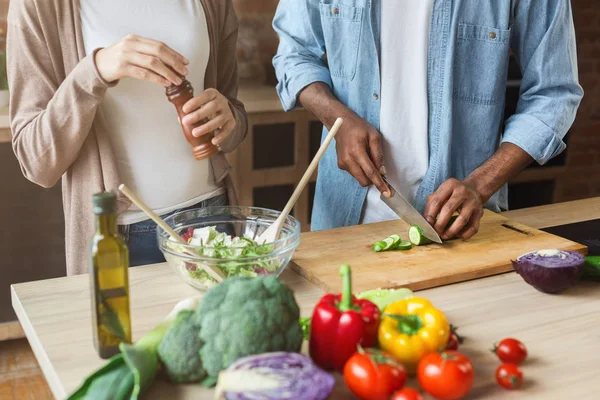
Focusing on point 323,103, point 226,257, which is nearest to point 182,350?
point 226,257

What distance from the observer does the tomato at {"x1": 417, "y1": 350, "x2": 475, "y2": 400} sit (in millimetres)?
958

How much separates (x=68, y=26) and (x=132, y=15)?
0.50 ft

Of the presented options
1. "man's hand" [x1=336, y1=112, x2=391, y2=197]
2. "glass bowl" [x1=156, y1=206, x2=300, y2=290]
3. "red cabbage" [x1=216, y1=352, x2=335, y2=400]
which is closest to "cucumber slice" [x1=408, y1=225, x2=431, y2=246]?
"man's hand" [x1=336, y1=112, x2=391, y2=197]

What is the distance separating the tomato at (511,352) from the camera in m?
1.09

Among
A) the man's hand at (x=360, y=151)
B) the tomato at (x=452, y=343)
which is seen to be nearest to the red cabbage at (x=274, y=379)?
the tomato at (x=452, y=343)

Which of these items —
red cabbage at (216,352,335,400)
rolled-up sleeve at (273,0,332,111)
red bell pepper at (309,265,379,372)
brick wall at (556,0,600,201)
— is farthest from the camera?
brick wall at (556,0,600,201)

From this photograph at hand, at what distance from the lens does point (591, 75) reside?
4.26 meters

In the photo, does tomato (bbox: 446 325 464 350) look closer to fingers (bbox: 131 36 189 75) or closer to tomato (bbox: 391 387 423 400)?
tomato (bbox: 391 387 423 400)

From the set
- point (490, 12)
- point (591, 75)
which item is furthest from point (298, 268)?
point (591, 75)

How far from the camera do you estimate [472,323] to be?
1260 mm

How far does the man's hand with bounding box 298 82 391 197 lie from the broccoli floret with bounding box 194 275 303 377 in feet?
2.36

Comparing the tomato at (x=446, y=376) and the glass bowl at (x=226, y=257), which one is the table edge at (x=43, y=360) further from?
the tomato at (x=446, y=376)

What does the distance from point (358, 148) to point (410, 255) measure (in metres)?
0.32

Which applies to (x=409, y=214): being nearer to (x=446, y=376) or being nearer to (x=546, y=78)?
(x=546, y=78)
